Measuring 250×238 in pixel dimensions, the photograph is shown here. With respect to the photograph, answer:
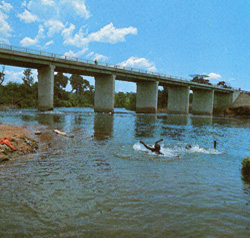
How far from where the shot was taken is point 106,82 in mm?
64250

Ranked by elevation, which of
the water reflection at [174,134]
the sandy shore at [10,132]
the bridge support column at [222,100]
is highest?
the bridge support column at [222,100]

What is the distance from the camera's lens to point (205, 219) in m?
5.33

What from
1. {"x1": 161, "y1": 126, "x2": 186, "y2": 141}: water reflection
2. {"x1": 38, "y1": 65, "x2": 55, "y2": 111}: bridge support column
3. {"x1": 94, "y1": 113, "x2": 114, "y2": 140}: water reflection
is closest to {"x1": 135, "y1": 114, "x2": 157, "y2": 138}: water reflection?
{"x1": 161, "y1": 126, "x2": 186, "y2": 141}: water reflection

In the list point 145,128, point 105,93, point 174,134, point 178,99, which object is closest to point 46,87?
point 105,93

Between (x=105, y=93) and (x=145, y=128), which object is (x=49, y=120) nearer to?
(x=145, y=128)

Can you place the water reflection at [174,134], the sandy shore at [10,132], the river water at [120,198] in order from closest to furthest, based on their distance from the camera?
Answer: the river water at [120,198], the sandy shore at [10,132], the water reflection at [174,134]

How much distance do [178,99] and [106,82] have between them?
118ft

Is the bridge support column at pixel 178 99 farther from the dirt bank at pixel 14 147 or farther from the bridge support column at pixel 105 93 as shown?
the dirt bank at pixel 14 147

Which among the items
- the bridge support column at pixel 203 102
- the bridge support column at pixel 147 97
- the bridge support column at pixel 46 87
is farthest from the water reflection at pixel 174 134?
the bridge support column at pixel 203 102

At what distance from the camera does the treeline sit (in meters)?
86.6

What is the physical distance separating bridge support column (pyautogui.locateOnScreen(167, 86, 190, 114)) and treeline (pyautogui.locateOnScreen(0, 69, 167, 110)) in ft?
96.2

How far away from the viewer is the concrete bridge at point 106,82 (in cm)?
→ 4975

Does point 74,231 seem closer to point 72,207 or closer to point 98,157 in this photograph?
point 72,207

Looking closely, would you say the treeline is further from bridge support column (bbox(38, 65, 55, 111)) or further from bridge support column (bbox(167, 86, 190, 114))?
bridge support column (bbox(167, 86, 190, 114))
